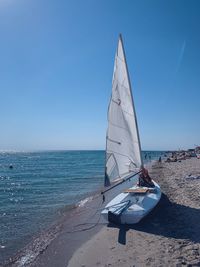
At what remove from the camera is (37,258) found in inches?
426

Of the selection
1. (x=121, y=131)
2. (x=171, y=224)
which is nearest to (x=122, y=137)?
(x=121, y=131)

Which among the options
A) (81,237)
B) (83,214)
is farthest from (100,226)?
(83,214)

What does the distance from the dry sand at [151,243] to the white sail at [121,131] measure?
283 cm

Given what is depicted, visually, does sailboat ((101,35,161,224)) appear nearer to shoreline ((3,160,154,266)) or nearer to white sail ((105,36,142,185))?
white sail ((105,36,142,185))

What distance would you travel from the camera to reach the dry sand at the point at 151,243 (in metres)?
9.06

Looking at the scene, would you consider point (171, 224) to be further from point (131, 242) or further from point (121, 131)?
point (121, 131)

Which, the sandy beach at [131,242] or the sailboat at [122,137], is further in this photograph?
the sailboat at [122,137]

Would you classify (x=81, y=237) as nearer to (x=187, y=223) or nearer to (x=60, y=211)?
(x=187, y=223)

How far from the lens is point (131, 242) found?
10898mm

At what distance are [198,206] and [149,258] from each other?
6.71m

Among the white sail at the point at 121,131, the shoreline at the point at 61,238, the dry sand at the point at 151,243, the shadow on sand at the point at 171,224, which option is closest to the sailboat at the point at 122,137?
the white sail at the point at 121,131

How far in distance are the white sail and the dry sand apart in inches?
111

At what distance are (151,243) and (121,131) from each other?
654 cm

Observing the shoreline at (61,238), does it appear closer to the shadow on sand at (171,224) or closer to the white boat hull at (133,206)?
the white boat hull at (133,206)
